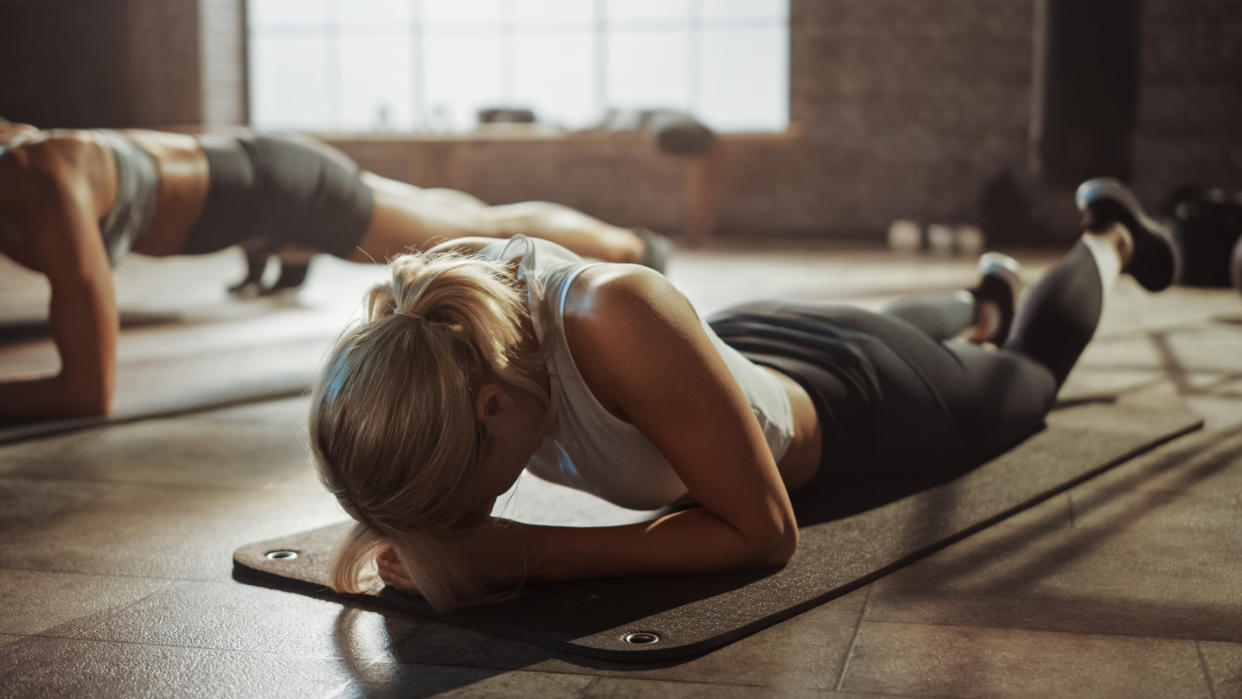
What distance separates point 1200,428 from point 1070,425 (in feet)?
0.84

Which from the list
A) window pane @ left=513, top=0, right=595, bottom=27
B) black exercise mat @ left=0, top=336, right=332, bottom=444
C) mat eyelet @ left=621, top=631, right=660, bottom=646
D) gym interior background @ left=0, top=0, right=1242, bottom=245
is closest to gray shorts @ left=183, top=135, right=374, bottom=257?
black exercise mat @ left=0, top=336, right=332, bottom=444

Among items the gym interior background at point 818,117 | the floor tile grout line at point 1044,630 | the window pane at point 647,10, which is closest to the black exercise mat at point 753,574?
the floor tile grout line at point 1044,630

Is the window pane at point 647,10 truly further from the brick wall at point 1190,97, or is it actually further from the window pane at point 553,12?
the brick wall at point 1190,97

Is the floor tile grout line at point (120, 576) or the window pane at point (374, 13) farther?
the window pane at point (374, 13)

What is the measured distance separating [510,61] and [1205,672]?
7595mm

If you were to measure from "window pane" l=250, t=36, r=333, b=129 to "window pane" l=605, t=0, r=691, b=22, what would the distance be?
6.84 ft

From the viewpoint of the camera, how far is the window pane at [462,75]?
328 inches

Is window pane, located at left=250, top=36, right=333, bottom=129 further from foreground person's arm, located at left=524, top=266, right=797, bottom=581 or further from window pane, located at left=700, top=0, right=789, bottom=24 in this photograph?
foreground person's arm, located at left=524, top=266, right=797, bottom=581

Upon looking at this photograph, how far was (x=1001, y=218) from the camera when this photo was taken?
7.53 meters

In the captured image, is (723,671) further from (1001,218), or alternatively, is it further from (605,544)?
Answer: (1001,218)

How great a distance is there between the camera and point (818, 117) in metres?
7.97

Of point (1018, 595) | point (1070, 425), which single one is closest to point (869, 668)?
point (1018, 595)

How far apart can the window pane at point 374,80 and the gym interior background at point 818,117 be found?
0.24 meters

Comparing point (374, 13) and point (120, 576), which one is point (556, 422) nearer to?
point (120, 576)
